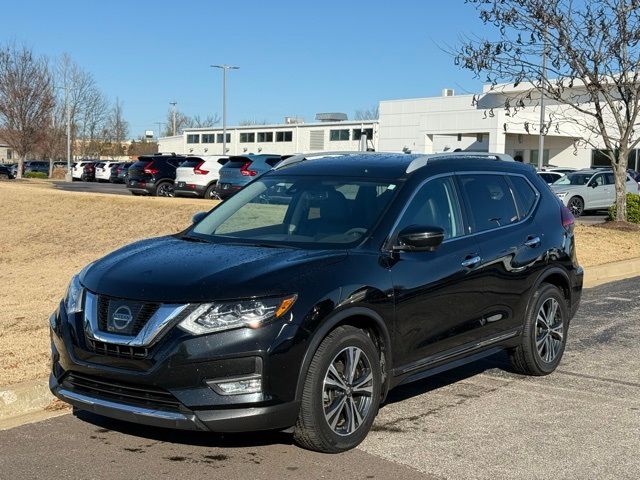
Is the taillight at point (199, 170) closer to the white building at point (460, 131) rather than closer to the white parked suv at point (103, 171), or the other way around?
the white building at point (460, 131)

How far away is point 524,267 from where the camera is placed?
6.72 meters

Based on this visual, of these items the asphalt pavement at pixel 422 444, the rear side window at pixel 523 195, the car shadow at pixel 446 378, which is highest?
the rear side window at pixel 523 195

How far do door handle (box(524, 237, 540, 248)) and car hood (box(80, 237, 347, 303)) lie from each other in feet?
7.05

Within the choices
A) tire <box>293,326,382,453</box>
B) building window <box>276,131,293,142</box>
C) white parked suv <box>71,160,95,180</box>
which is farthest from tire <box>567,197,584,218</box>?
building window <box>276,131,293,142</box>

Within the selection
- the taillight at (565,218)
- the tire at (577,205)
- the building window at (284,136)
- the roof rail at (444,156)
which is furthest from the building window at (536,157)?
the roof rail at (444,156)

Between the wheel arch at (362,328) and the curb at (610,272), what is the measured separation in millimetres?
7857

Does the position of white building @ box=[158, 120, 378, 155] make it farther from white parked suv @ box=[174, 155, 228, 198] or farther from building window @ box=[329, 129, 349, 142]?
white parked suv @ box=[174, 155, 228, 198]

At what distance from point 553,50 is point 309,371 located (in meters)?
15.9

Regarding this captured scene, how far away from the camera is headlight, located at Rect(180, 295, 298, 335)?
4.61m

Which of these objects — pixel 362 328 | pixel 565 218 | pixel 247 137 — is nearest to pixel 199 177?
pixel 565 218

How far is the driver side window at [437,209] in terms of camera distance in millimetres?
5848

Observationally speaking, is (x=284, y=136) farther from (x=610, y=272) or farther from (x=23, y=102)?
(x=610, y=272)

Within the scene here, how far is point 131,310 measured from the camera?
15.6 ft

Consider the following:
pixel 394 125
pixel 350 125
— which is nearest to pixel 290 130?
pixel 350 125
